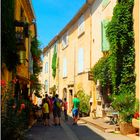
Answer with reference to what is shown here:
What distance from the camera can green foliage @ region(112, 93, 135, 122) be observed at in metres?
16.2

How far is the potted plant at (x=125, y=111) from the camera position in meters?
16.1

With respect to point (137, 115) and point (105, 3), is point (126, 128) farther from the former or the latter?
point (105, 3)

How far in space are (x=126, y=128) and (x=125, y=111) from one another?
660 mm

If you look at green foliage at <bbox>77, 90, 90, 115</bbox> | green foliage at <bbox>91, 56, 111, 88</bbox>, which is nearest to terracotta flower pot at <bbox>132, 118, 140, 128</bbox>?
green foliage at <bbox>91, 56, 111, 88</bbox>

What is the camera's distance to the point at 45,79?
5497cm

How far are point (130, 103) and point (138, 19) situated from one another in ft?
12.6

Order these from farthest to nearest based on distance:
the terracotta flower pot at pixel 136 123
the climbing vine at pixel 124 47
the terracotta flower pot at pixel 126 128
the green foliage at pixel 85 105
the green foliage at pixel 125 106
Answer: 1. the green foliage at pixel 85 105
2. the climbing vine at pixel 124 47
3. the green foliage at pixel 125 106
4. the terracotta flower pot at pixel 126 128
5. the terracotta flower pot at pixel 136 123

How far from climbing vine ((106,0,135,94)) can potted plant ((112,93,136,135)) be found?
6.27ft

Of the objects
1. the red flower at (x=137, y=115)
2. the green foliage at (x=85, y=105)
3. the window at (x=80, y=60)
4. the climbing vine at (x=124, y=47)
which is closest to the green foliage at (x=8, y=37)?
the red flower at (x=137, y=115)

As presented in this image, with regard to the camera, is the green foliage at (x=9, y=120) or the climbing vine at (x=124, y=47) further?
the climbing vine at (x=124, y=47)

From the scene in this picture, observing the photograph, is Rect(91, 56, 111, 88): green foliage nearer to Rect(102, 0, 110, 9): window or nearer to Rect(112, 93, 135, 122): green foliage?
Rect(102, 0, 110, 9): window

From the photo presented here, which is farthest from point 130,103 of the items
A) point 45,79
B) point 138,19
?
point 45,79

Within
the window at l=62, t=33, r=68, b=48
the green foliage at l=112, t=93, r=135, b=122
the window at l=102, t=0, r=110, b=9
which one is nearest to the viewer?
the green foliage at l=112, t=93, r=135, b=122

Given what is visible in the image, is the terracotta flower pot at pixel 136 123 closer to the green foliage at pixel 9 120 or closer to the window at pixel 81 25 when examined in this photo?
the green foliage at pixel 9 120
